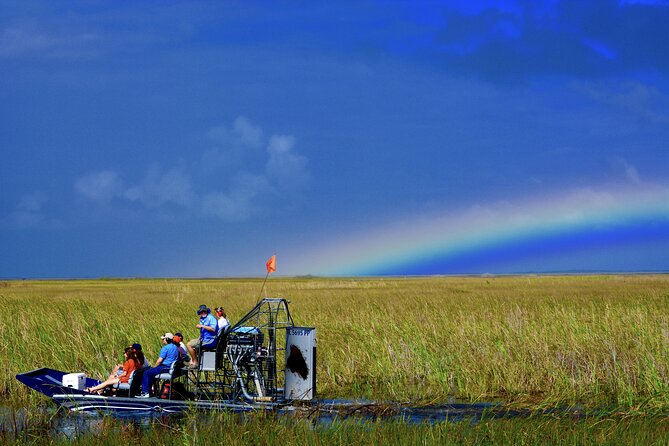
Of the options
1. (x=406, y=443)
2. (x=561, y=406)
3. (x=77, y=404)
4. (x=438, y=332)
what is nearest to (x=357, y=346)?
(x=438, y=332)

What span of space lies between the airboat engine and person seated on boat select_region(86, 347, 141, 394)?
12.3ft

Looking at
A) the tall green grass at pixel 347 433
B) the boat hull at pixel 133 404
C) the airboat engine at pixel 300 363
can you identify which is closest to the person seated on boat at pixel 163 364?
the boat hull at pixel 133 404

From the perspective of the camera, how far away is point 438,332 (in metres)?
26.1

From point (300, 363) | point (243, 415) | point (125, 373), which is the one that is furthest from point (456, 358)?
point (125, 373)

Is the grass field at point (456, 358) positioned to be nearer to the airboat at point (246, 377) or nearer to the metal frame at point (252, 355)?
the airboat at point (246, 377)

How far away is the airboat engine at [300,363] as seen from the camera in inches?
619

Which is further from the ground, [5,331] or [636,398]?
[5,331]

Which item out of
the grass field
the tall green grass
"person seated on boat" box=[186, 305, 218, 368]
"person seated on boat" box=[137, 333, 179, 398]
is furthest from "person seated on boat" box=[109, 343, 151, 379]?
the grass field

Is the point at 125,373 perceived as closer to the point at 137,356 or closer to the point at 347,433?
the point at 137,356

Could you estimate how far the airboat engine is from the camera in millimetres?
15727

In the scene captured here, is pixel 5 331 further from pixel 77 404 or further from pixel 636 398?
pixel 636 398

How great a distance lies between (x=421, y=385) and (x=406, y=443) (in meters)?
8.41

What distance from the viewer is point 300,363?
15773mm

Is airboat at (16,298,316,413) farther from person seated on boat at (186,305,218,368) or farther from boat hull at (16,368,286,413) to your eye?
person seated on boat at (186,305,218,368)
